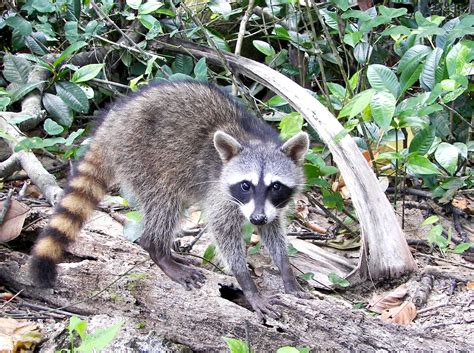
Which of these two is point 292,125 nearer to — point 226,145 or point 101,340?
point 226,145

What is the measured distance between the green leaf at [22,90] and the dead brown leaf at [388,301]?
3.03 metres

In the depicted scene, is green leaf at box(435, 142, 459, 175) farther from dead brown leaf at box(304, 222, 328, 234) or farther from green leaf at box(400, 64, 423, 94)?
dead brown leaf at box(304, 222, 328, 234)

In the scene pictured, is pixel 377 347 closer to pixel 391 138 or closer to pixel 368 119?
pixel 368 119

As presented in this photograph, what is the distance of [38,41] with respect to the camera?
19.7ft

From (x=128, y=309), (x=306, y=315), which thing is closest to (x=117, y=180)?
(x=128, y=309)

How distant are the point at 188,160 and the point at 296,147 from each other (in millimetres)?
751

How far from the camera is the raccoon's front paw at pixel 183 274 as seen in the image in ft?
13.0

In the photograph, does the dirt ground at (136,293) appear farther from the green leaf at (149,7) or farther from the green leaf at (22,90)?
the green leaf at (149,7)

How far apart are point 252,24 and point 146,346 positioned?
Result: 153 inches

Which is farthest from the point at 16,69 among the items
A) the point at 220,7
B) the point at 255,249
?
the point at 255,249

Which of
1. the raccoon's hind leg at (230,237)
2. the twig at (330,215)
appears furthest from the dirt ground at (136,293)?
the twig at (330,215)

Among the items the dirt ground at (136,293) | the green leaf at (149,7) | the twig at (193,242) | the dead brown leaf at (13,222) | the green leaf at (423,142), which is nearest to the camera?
the dirt ground at (136,293)

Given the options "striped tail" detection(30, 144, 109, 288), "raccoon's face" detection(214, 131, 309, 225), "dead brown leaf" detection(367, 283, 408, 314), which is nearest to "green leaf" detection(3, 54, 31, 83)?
"striped tail" detection(30, 144, 109, 288)

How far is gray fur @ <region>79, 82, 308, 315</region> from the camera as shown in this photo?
14.3 feet
